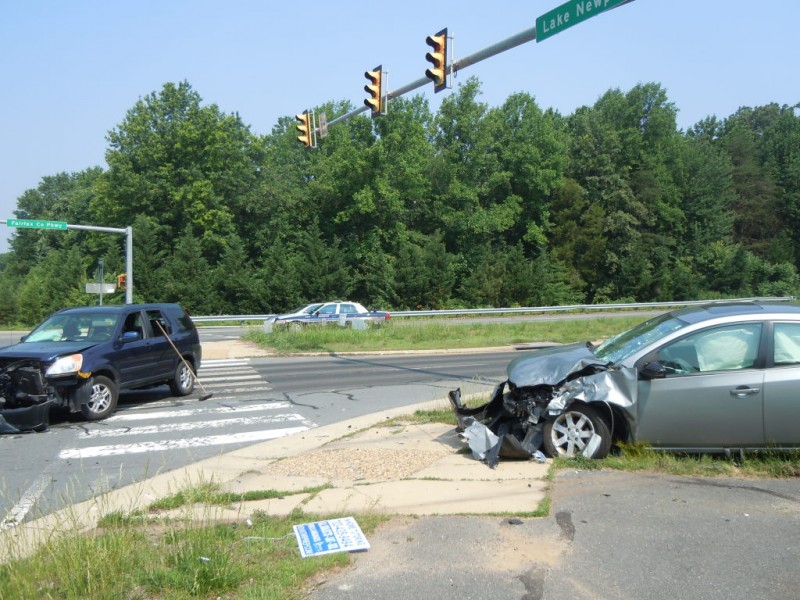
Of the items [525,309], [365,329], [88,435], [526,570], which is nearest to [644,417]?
[526,570]

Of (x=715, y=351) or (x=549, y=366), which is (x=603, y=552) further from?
(x=715, y=351)

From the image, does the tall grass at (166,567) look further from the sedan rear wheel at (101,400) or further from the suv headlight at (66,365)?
the sedan rear wheel at (101,400)

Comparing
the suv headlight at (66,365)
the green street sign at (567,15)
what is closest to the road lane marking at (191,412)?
the suv headlight at (66,365)

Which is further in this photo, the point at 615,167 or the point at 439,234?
the point at 615,167

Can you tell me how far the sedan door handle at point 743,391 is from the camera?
6.74 metres

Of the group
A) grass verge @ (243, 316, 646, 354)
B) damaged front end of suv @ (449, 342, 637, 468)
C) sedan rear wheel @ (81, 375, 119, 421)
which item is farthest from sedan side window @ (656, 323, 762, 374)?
grass verge @ (243, 316, 646, 354)

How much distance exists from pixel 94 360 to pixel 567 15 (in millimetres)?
8807

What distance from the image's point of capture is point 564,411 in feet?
23.5

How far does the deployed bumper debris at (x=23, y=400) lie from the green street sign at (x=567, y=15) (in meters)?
8.87

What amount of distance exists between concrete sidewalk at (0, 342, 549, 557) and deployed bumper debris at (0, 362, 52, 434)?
10.4 ft

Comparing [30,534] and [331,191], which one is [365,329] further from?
[331,191]

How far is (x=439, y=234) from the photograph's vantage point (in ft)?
169

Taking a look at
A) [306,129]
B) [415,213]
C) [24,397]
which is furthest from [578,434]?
[415,213]

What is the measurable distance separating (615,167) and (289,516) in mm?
59977
